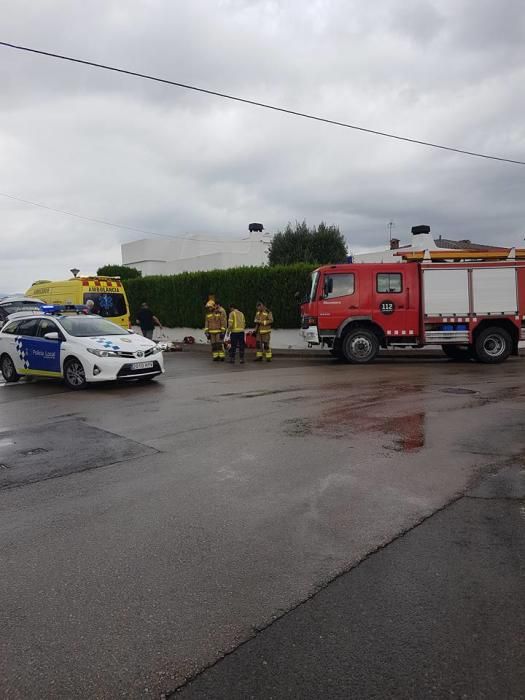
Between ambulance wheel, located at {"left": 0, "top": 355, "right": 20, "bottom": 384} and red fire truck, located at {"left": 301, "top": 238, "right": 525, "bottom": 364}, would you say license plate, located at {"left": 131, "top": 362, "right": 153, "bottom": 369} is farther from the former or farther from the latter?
red fire truck, located at {"left": 301, "top": 238, "right": 525, "bottom": 364}

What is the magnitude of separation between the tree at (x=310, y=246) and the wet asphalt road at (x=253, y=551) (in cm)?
2170

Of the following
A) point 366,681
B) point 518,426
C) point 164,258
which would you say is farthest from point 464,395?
point 164,258

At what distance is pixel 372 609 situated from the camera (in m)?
3.10

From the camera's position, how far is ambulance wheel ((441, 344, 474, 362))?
57.3 ft

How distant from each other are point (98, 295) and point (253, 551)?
17.5 meters

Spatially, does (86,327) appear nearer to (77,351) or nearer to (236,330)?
(77,351)

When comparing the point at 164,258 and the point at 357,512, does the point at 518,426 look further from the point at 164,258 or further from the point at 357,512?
the point at 164,258

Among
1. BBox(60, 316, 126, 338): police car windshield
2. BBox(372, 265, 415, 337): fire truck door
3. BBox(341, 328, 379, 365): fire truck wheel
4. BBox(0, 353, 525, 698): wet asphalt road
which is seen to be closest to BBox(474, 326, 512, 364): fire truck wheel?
BBox(372, 265, 415, 337): fire truck door

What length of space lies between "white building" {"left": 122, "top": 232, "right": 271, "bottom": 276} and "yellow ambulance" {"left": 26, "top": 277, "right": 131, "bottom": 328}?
19.6 m

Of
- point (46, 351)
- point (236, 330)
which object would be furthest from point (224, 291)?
point (46, 351)

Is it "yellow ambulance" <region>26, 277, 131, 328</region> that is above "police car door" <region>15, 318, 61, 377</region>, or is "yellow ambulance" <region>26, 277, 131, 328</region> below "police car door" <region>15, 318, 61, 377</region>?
above

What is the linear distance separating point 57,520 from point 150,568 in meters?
1.22

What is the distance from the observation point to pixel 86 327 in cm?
1222

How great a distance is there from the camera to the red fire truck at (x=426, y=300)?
52.3 ft
